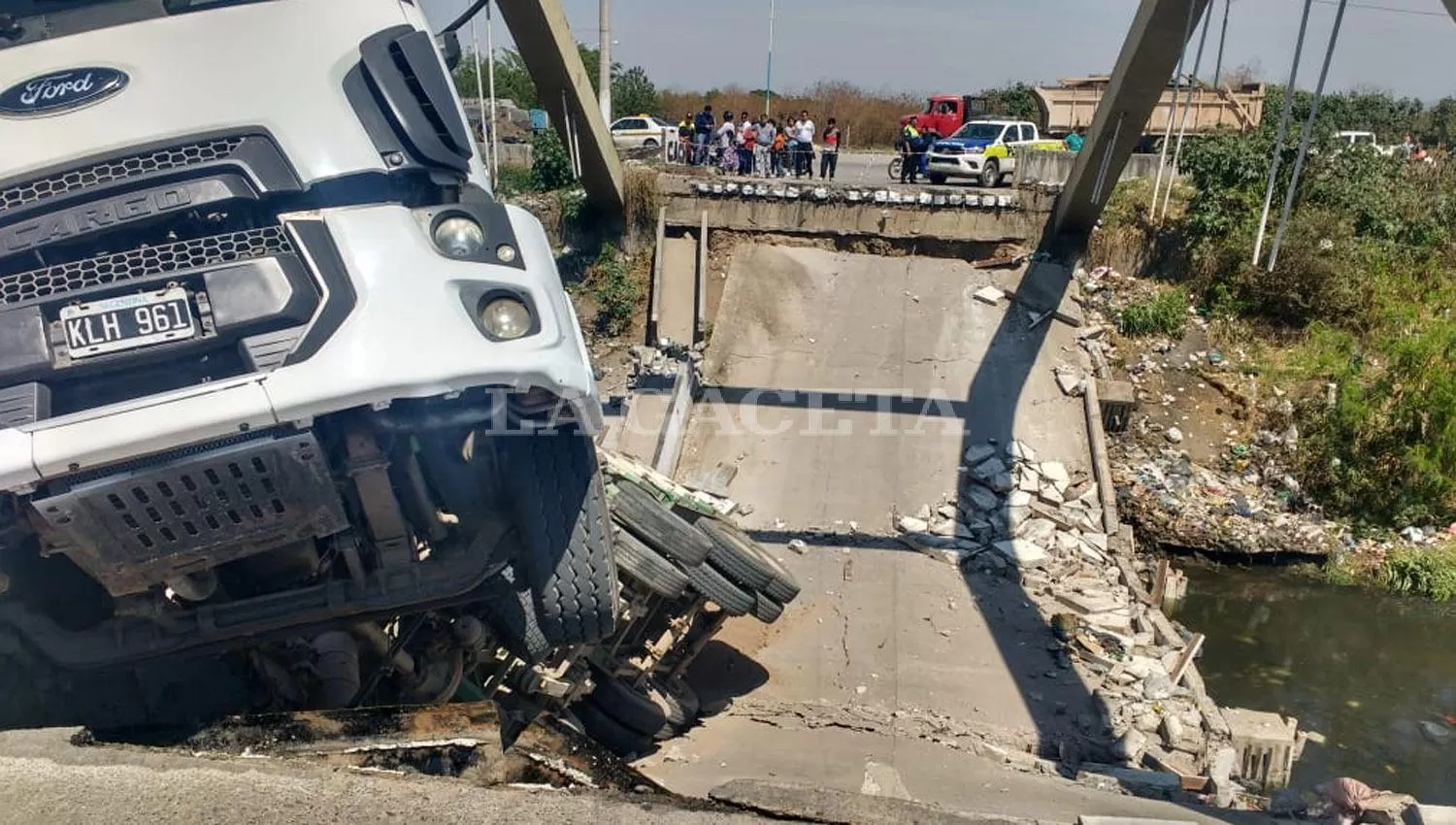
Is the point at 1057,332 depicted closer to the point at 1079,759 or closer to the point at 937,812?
the point at 1079,759

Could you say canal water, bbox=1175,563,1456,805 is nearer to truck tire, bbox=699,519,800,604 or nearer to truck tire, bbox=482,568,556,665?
truck tire, bbox=699,519,800,604

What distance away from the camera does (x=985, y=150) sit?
18.5 metres

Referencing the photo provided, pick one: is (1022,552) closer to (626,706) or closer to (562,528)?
(626,706)

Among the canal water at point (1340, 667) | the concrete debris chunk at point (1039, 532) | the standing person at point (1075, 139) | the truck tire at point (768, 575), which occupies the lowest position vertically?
the canal water at point (1340, 667)

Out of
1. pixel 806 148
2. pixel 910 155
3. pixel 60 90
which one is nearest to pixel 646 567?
pixel 60 90

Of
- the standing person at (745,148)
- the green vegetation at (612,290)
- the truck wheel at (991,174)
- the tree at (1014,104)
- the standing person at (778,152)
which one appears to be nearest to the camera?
the green vegetation at (612,290)

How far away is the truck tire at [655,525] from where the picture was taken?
4180 mm

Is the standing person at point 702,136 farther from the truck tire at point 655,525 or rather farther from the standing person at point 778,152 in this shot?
the truck tire at point 655,525

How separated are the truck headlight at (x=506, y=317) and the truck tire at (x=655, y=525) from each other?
5.34 ft

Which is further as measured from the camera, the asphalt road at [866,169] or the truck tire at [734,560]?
the asphalt road at [866,169]

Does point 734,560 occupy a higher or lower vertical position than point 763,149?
lower

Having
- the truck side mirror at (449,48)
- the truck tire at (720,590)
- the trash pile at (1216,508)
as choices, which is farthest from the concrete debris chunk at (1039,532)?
the truck side mirror at (449,48)

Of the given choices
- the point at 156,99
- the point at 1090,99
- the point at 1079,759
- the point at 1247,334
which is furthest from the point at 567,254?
the point at 1090,99

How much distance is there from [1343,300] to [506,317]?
1230 cm
